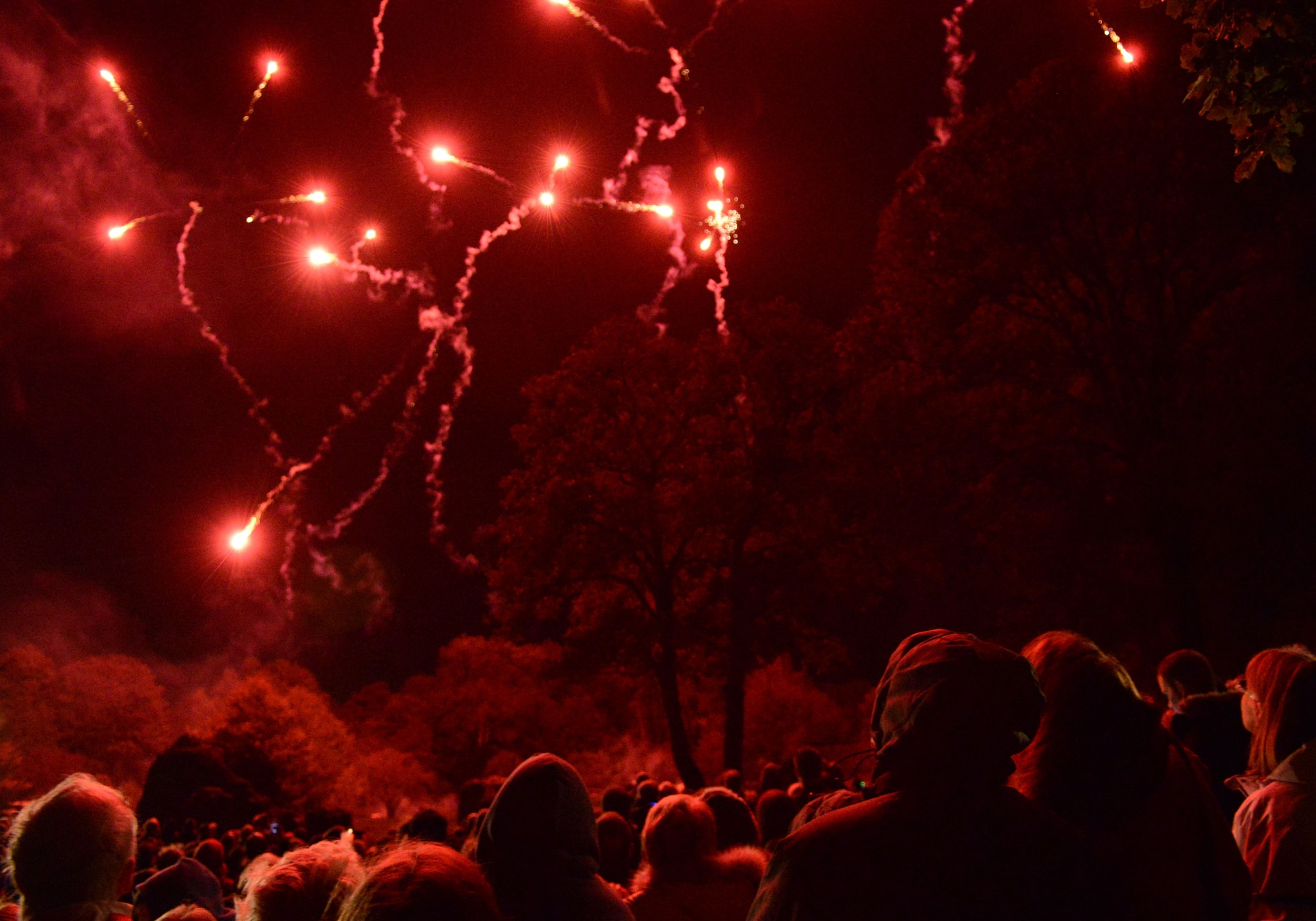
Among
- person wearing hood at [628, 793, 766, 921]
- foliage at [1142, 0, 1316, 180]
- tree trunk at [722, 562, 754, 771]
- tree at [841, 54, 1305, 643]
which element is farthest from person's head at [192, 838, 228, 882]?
tree trunk at [722, 562, 754, 771]

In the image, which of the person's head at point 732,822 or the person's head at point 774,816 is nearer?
the person's head at point 732,822

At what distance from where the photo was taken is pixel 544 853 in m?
2.62

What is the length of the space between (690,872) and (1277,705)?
2.21 metres

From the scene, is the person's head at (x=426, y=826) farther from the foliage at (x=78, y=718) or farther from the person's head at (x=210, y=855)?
the foliage at (x=78, y=718)

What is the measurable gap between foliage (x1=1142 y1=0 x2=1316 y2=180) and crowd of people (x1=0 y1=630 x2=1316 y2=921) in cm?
376

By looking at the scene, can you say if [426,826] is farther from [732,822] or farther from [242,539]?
[242,539]

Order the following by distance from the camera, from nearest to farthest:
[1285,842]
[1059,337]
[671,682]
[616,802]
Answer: [1285,842]
[616,802]
[1059,337]
[671,682]

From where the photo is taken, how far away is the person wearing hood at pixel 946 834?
1785 millimetres

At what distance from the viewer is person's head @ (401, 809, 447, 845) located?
4.43 metres

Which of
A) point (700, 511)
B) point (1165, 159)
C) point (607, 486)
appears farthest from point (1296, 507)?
point (607, 486)

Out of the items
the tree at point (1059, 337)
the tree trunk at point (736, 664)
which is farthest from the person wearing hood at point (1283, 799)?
the tree trunk at point (736, 664)

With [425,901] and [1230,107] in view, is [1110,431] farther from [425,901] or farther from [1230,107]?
[425,901]

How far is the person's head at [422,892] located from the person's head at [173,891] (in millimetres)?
4149

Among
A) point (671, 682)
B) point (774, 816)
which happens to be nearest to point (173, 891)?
point (774, 816)
